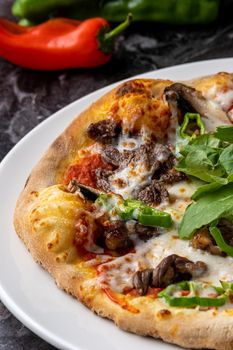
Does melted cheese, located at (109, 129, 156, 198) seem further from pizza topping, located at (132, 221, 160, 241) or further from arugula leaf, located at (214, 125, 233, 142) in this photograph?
arugula leaf, located at (214, 125, 233, 142)

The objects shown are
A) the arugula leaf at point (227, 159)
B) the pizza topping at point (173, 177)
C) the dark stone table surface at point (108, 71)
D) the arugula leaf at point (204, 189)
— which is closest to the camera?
the arugula leaf at point (204, 189)

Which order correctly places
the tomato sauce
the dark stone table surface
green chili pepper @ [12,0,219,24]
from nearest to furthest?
the tomato sauce → the dark stone table surface → green chili pepper @ [12,0,219,24]

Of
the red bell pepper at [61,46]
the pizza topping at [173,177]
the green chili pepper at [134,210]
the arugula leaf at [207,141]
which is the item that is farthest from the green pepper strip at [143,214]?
the red bell pepper at [61,46]

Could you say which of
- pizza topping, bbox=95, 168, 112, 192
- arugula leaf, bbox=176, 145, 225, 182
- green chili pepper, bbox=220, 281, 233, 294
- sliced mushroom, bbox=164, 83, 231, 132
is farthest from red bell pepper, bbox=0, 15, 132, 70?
green chili pepper, bbox=220, 281, 233, 294

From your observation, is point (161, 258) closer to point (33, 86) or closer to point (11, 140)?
point (11, 140)

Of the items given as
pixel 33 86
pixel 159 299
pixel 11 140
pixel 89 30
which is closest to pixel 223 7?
pixel 89 30

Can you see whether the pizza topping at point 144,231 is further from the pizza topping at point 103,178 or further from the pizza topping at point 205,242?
the pizza topping at point 103,178
